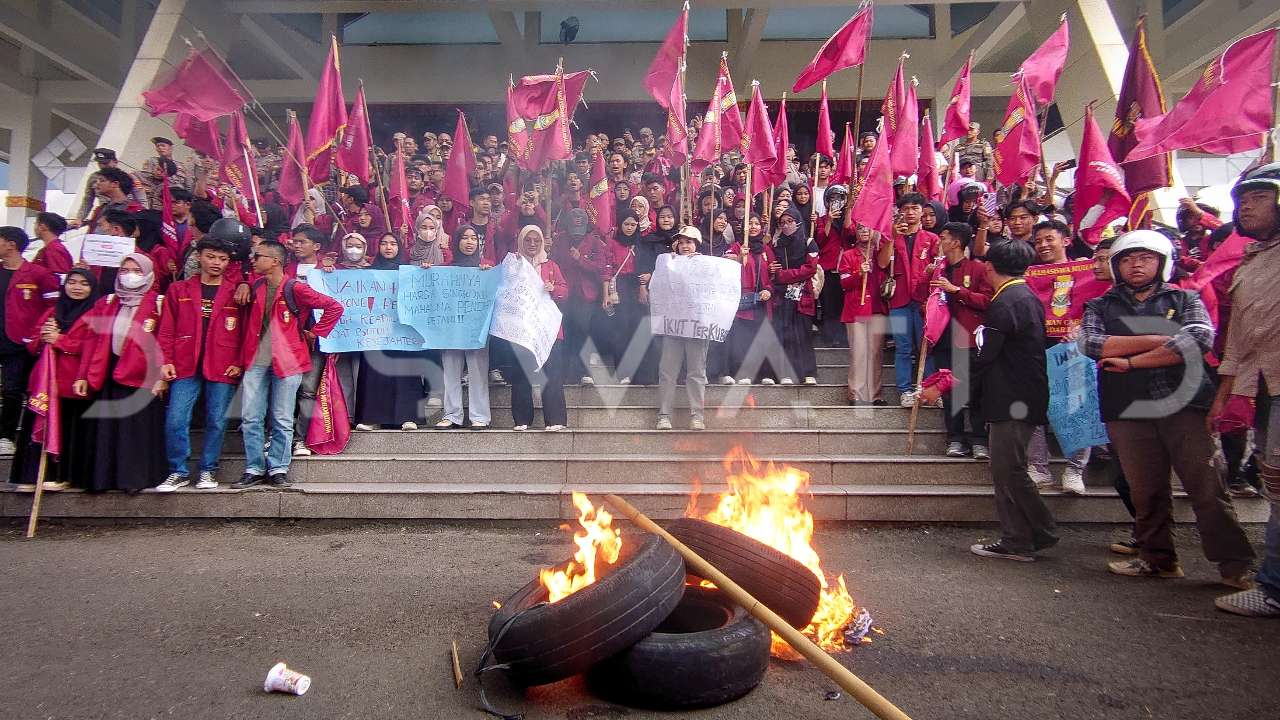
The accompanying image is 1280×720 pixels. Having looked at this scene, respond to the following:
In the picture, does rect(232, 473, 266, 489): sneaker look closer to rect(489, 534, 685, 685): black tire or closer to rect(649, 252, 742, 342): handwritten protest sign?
rect(649, 252, 742, 342): handwritten protest sign

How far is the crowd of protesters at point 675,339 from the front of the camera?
4230 millimetres

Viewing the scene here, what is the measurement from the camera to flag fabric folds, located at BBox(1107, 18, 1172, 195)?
22.0 feet

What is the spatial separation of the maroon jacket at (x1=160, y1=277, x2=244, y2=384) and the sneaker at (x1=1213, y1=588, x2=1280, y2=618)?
7417mm

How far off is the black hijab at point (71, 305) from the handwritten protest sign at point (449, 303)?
265 cm

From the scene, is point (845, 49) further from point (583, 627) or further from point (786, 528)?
point (583, 627)

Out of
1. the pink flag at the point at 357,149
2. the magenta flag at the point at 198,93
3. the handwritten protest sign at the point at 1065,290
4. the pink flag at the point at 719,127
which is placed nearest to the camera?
the handwritten protest sign at the point at 1065,290

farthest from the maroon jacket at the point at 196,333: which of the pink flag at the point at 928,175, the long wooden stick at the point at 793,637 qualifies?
the pink flag at the point at 928,175

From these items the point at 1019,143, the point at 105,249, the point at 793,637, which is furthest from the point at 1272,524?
the point at 105,249

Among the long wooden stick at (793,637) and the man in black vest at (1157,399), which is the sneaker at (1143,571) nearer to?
the man in black vest at (1157,399)

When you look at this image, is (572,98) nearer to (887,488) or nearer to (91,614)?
(887,488)

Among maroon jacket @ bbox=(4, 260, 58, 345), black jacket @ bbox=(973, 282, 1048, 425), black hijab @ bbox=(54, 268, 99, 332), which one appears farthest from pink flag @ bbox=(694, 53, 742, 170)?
maroon jacket @ bbox=(4, 260, 58, 345)

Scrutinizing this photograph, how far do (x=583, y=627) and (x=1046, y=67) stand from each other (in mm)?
8814

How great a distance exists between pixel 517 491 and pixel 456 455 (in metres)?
0.95

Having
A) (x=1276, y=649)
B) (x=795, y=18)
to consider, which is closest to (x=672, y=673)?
(x=1276, y=649)
